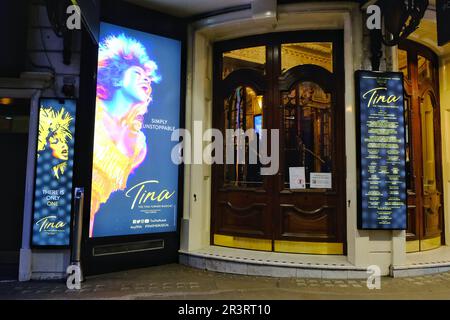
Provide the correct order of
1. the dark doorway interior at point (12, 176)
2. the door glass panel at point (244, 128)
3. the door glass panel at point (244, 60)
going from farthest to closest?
the door glass panel at point (244, 60)
the door glass panel at point (244, 128)
the dark doorway interior at point (12, 176)

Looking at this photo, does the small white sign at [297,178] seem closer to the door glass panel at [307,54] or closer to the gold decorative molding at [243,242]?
the gold decorative molding at [243,242]

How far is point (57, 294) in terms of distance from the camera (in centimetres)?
456

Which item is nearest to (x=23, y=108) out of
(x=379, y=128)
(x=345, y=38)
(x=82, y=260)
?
(x=82, y=260)

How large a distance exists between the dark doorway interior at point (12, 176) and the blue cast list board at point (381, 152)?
18.5ft

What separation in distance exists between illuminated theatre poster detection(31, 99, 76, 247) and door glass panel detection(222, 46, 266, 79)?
9.85ft

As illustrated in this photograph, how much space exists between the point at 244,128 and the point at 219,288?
2.92 meters

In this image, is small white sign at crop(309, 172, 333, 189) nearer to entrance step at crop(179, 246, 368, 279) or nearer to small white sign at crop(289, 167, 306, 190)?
small white sign at crop(289, 167, 306, 190)

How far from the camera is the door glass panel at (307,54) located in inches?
246

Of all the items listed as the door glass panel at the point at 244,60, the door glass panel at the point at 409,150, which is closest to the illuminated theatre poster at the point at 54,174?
the door glass panel at the point at 244,60

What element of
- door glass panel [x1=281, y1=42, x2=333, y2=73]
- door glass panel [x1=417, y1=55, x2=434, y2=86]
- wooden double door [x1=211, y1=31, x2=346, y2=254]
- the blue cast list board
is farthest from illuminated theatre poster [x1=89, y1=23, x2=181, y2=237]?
door glass panel [x1=417, y1=55, x2=434, y2=86]

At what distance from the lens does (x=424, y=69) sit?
6867mm

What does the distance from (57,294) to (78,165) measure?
1846 mm

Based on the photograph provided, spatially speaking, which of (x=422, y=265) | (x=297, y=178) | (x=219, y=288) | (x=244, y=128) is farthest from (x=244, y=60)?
(x=422, y=265)

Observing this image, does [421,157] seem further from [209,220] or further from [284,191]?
[209,220]
